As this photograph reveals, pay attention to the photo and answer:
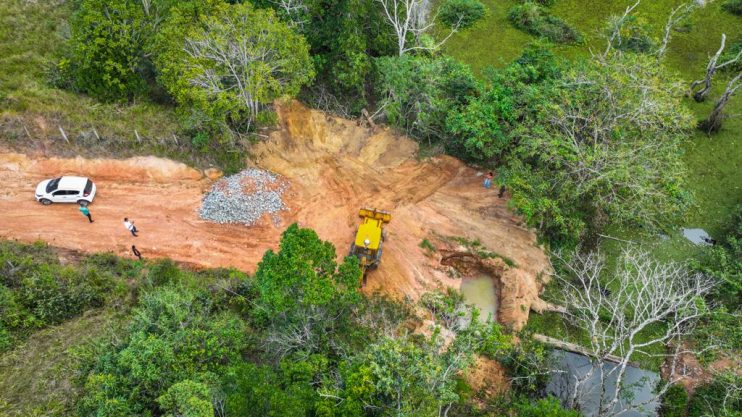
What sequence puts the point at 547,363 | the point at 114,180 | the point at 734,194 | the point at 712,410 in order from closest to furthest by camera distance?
the point at 712,410 < the point at 547,363 < the point at 114,180 < the point at 734,194

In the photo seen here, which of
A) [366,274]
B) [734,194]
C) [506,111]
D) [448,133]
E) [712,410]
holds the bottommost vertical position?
[712,410]

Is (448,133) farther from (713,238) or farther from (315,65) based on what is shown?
(713,238)

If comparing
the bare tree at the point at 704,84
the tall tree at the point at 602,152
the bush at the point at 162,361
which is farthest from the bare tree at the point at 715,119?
the bush at the point at 162,361

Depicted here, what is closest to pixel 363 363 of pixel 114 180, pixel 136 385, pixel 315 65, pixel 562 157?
pixel 136 385

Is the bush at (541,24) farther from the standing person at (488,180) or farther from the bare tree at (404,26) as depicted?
the standing person at (488,180)

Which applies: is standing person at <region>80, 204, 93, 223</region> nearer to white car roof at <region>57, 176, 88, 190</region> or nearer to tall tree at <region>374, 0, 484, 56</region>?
white car roof at <region>57, 176, 88, 190</region>
